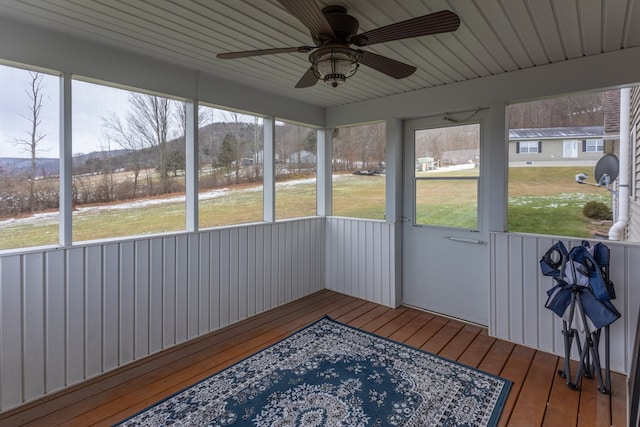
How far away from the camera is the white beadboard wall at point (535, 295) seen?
8.30 ft

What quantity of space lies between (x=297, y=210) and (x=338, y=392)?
7.92 ft

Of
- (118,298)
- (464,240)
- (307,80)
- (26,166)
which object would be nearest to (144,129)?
(26,166)

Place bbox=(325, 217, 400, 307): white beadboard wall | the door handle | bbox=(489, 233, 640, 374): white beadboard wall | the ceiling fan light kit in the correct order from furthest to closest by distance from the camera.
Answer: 1. bbox=(325, 217, 400, 307): white beadboard wall
2. the door handle
3. bbox=(489, 233, 640, 374): white beadboard wall
4. the ceiling fan light kit

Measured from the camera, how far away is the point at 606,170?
8.81ft

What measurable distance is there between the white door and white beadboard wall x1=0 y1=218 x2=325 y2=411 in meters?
1.65

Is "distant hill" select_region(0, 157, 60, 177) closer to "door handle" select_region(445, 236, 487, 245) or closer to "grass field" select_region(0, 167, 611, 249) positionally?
"grass field" select_region(0, 167, 611, 249)

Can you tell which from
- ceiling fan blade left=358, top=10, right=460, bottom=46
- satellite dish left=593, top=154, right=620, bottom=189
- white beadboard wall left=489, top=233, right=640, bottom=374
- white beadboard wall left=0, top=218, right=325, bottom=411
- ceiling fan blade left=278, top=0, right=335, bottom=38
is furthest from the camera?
satellite dish left=593, top=154, right=620, bottom=189

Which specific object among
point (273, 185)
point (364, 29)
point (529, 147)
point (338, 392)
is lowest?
point (338, 392)

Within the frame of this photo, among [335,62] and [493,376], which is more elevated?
[335,62]

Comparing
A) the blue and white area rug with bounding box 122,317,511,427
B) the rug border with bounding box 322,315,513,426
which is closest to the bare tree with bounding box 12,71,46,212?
the blue and white area rug with bounding box 122,317,511,427

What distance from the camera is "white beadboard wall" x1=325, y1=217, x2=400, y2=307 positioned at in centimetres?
394

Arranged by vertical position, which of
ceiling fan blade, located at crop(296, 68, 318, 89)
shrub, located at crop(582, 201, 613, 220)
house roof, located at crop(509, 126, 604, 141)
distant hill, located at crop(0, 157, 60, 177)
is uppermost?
ceiling fan blade, located at crop(296, 68, 318, 89)

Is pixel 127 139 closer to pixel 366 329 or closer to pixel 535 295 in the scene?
pixel 366 329

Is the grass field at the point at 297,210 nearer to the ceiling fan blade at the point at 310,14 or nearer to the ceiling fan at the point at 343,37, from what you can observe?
the ceiling fan at the point at 343,37
